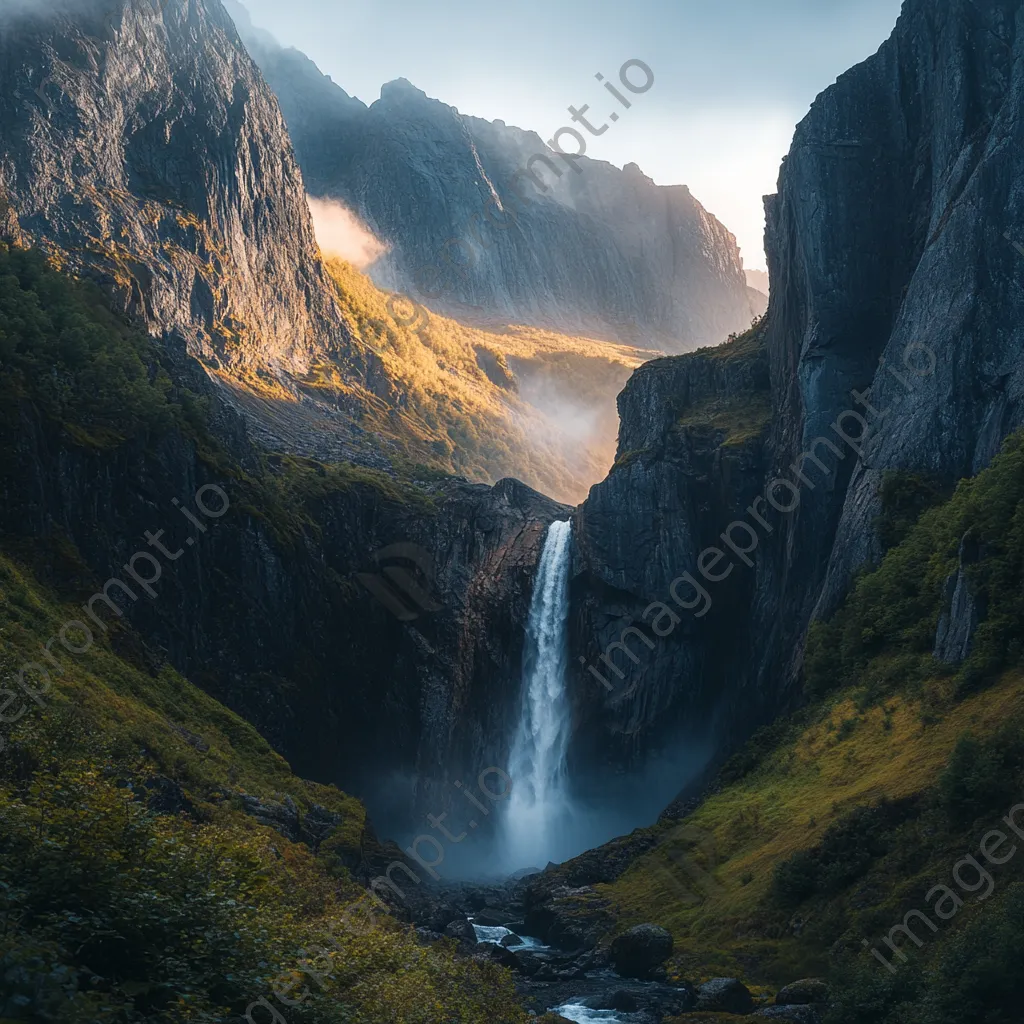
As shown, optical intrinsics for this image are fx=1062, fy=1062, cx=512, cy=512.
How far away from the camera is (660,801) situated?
251 feet

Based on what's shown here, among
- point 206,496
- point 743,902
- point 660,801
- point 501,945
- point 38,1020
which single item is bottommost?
point 38,1020

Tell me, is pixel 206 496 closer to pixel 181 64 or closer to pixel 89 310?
pixel 89 310

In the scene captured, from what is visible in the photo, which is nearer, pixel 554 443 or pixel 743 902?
pixel 743 902

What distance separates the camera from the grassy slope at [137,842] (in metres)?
16.0

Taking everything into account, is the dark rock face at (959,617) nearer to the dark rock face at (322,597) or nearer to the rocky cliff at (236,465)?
the dark rock face at (322,597)

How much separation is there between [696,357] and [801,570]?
27.5 metres

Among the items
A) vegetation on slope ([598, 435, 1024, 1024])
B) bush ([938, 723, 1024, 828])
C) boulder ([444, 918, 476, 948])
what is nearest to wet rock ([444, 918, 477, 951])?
boulder ([444, 918, 476, 948])

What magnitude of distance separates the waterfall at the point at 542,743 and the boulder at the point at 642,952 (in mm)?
35245

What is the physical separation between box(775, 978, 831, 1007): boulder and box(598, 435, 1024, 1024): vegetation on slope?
3.03 feet

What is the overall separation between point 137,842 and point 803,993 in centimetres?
2326

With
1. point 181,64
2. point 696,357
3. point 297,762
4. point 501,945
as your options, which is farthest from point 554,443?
point 501,945

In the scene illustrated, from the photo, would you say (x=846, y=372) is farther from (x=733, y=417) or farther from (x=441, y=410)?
(x=441, y=410)

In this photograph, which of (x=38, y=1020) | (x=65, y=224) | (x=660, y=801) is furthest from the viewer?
(x=65, y=224)

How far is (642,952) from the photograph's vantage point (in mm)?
41625
